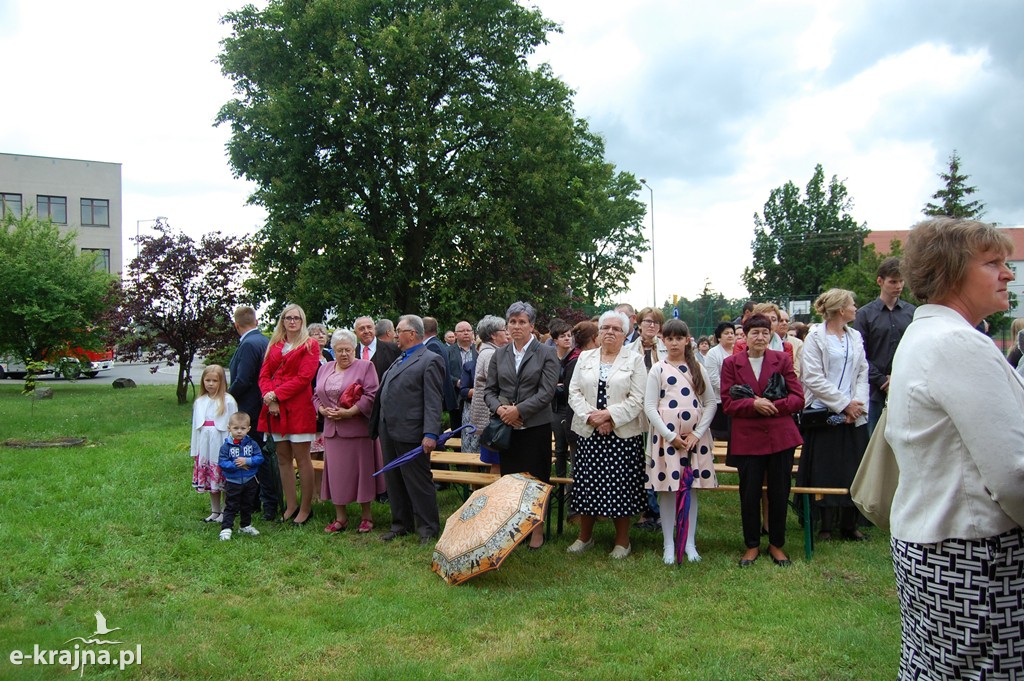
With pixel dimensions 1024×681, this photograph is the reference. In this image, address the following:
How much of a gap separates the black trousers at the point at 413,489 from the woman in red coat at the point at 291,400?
36.9 inches

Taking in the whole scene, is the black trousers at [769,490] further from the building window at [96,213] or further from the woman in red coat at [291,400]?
the building window at [96,213]

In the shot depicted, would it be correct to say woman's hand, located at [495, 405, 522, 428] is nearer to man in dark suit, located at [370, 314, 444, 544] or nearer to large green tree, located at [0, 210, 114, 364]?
man in dark suit, located at [370, 314, 444, 544]

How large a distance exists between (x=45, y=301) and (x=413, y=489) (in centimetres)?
2174

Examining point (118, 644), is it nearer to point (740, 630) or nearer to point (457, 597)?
point (457, 597)

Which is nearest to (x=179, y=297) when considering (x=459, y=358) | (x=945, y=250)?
(x=459, y=358)

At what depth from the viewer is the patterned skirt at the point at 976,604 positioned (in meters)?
2.20

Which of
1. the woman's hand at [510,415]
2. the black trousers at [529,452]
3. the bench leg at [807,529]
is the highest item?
the woman's hand at [510,415]

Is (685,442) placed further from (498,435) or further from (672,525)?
(498,435)

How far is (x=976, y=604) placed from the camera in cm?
221

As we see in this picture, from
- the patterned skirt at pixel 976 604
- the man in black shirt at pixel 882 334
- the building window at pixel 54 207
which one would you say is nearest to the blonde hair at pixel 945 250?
the patterned skirt at pixel 976 604

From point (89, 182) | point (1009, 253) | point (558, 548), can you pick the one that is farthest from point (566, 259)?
point (89, 182)

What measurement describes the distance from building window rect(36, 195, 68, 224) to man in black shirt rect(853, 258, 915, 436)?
187ft

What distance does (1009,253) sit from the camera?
235 centimetres

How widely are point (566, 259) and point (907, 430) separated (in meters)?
19.4
